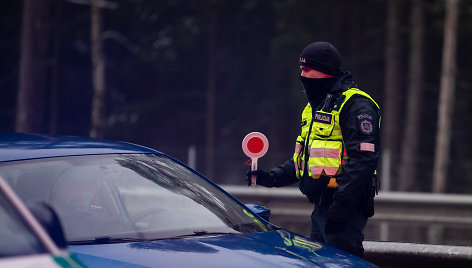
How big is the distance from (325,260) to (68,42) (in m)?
35.8

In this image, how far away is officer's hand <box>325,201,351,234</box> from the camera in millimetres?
4453

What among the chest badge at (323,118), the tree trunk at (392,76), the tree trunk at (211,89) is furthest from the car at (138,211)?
the tree trunk at (211,89)

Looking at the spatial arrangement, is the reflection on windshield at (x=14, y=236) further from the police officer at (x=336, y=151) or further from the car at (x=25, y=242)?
the police officer at (x=336, y=151)

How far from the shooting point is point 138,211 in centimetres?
396

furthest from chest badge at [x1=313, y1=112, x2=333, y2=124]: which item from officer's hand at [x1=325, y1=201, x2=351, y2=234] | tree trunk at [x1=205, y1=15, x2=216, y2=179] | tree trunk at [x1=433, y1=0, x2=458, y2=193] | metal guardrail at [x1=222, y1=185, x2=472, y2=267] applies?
tree trunk at [x1=205, y1=15, x2=216, y2=179]

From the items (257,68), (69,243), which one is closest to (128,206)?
(69,243)

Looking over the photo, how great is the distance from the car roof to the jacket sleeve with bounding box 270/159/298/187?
3.39 feet

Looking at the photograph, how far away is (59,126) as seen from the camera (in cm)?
4009

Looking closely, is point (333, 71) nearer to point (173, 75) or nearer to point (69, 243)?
point (69, 243)

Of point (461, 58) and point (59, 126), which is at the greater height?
point (461, 58)

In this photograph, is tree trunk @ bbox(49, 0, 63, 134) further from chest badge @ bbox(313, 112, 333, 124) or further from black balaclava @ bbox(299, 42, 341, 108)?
chest badge @ bbox(313, 112, 333, 124)

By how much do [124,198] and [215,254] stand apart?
2.61 ft

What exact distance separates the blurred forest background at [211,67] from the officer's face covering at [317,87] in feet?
80.2

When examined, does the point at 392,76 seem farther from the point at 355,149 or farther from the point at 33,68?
the point at 355,149
